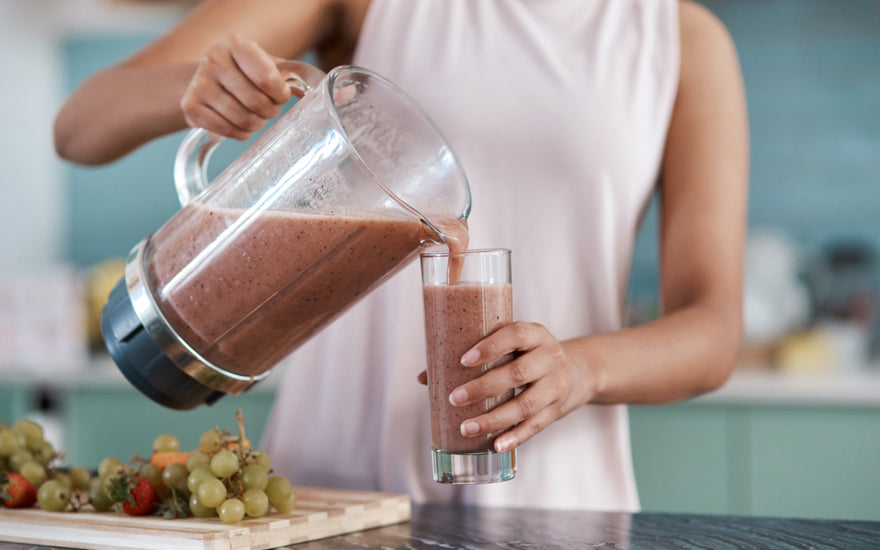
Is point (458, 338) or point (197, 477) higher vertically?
point (458, 338)

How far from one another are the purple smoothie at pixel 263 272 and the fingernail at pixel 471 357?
0.11 m

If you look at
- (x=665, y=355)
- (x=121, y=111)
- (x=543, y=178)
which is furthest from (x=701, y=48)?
(x=121, y=111)

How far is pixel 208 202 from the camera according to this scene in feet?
2.94

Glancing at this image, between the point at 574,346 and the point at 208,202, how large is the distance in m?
0.38

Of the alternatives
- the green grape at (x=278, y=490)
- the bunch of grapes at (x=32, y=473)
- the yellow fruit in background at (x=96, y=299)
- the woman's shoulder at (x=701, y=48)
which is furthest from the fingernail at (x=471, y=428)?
the yellow fruit in background at (x=96, y=299)

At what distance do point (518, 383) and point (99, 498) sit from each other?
44cm

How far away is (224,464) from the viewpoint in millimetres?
901

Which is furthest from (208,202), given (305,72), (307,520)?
(307,520)

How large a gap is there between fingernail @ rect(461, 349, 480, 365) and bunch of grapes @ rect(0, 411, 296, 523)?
0.24m

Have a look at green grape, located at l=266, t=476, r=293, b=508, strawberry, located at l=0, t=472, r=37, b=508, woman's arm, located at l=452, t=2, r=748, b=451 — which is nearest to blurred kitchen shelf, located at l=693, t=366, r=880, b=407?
woman's arm, located at l=452, t=2, r=748, b=451

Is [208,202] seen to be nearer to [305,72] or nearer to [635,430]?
[305,72]

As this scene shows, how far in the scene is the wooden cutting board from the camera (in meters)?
0.84

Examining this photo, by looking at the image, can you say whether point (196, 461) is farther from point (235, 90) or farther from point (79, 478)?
point (235, 90)

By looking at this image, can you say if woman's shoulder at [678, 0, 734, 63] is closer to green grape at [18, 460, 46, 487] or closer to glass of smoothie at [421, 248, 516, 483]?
glass of smoothie at [421, 248, 516, 483]
